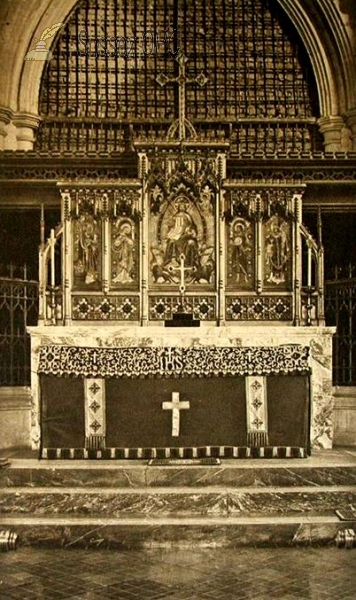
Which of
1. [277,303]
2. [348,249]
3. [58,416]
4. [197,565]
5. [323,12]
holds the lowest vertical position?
[197,565]

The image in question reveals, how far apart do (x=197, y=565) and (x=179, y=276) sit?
122 inches

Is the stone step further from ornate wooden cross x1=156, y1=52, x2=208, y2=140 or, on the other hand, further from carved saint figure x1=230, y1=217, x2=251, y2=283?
ornate wooden cross x1=156, y1=52, x2=208, y2=140

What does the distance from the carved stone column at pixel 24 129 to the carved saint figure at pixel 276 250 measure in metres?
3.51

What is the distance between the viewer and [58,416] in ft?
22.1

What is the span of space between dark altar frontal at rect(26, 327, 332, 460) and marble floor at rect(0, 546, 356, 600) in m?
1.19

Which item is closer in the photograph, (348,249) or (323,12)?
(348,249)

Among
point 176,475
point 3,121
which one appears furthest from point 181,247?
point 3,121

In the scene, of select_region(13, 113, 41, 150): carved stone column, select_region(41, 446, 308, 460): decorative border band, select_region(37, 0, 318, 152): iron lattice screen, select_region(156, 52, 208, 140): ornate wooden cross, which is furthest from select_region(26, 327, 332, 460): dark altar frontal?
select_region(37, 0, 318, 152): iron lattice screen

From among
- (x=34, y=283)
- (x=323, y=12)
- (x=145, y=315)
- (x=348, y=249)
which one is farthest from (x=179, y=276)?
(x=323, y=12)

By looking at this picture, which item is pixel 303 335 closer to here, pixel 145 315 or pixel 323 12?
pixel 145 315

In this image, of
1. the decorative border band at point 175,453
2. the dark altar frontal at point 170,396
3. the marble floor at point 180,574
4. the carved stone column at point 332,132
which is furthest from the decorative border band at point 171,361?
the carved stone column at point 332,132

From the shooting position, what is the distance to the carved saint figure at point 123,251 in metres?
7.54

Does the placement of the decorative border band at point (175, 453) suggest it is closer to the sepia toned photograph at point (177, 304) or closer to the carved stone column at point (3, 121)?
the sepia toned photograph at point (177, 304)

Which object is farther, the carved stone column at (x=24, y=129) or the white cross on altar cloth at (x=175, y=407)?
the carved stone column at (x=24, y=129)
